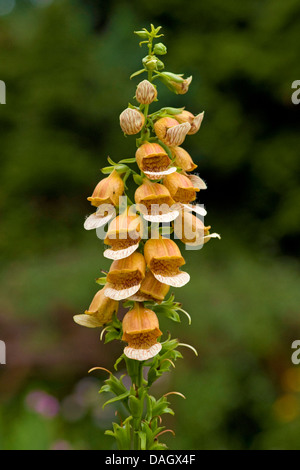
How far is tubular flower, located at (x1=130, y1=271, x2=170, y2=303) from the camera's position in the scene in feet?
4.40

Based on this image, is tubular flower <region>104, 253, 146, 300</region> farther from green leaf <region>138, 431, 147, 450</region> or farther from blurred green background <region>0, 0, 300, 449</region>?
blurred green background <region>0, 0, 300, 449</region>

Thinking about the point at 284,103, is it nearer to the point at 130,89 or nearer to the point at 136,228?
the point at 130,89

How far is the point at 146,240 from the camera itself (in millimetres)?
1409

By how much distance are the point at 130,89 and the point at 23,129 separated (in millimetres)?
1223

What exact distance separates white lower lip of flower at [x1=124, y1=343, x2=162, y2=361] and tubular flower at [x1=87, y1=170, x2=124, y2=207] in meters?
0.39

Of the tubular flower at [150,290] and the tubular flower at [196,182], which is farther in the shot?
the tubular flower at [196,182]

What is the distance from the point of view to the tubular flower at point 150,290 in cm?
134

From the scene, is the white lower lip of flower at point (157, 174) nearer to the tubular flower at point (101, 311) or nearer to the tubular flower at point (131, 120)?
the tubular flower at point (131, 120)

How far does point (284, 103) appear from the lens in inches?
201

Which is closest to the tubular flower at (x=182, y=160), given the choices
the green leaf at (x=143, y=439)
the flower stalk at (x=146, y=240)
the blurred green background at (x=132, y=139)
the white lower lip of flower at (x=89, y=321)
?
the flower stalk at (x=146, y=240)

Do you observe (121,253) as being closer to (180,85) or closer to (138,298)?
(138,298)

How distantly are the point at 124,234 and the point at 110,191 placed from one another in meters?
0.13

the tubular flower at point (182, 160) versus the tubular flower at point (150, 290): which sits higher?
the tubular flower at point (182, 160)

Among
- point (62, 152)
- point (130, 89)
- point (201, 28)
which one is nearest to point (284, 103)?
point (201, 28)
